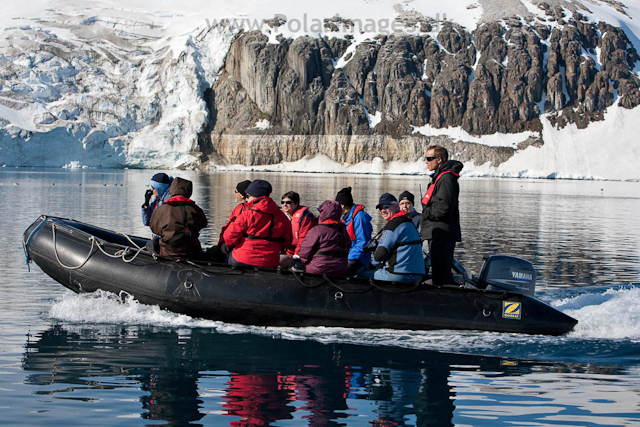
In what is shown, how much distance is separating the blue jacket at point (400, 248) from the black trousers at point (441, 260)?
351 mm

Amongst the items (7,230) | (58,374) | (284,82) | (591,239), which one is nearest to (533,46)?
(284,82)

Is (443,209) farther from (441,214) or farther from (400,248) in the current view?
(400,248)

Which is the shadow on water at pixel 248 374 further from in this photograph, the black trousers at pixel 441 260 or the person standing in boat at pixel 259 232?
the black trousers at pixel 441 260

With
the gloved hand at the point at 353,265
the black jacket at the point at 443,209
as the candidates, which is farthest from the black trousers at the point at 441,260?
the gloved hand at the point at 353,265

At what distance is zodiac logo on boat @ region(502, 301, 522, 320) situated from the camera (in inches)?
342

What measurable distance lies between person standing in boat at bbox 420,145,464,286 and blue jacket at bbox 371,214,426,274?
0.39 meters

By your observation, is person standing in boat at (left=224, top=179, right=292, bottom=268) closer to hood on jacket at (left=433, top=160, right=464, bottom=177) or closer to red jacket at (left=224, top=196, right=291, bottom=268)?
red jacket at (left=224, top=196, right=291, bottom=268)

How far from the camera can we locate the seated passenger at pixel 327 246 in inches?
337

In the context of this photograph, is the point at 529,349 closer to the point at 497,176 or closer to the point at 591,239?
the point at 591,239

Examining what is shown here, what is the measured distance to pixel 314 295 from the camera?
29.1 feet

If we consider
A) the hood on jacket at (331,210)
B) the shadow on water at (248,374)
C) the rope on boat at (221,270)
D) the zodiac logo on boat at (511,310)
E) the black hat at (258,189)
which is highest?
the black hat at (258,189)

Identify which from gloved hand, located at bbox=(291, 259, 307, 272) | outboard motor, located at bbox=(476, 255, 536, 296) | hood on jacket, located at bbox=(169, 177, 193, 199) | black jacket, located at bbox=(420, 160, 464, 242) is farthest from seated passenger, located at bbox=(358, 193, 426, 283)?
hood on jacket, located at bbox=(169, 177, 193, 199)

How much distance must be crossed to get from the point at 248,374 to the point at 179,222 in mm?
2856

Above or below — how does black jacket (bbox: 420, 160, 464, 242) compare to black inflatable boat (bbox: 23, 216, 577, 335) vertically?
above
